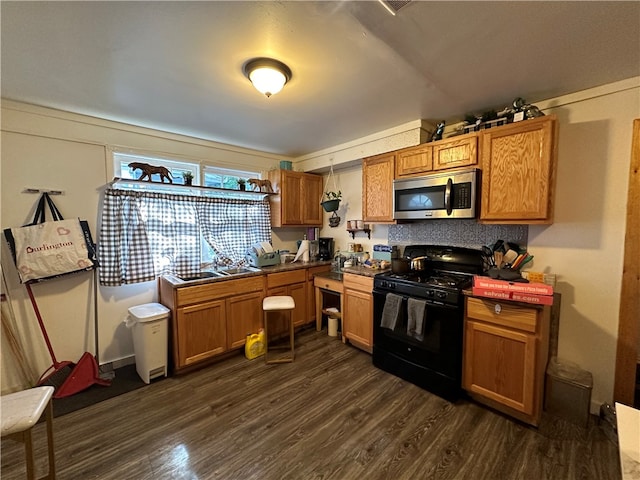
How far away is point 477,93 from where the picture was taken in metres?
2.11

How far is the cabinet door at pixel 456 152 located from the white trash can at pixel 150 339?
2933mm

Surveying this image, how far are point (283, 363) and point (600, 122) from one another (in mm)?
3346

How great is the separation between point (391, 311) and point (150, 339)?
2.21m

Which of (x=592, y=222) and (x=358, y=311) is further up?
(x=592, y=222)

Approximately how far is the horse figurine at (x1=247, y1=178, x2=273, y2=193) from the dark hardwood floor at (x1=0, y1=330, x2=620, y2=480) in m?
2.34

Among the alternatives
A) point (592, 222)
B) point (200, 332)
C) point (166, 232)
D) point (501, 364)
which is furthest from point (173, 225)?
point (592, 222)

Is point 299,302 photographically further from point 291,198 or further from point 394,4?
point 394,4

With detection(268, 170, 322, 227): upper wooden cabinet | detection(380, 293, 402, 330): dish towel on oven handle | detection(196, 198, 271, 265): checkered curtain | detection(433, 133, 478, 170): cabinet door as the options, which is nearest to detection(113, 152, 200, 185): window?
detection(196, 198, 271, 265): checkered curtain

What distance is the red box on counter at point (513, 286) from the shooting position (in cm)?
180

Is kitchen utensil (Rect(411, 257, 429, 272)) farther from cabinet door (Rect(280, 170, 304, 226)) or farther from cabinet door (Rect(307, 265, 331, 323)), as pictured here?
cabinet door (Rect(280, 170, 304, 226))

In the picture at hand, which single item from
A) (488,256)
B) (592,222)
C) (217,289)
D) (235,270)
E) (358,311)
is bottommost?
(358,311)

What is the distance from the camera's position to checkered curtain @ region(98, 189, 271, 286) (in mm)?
2570

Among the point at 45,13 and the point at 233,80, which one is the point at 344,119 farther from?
the point at 45,13

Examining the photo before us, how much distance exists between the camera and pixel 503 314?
6.44ft
